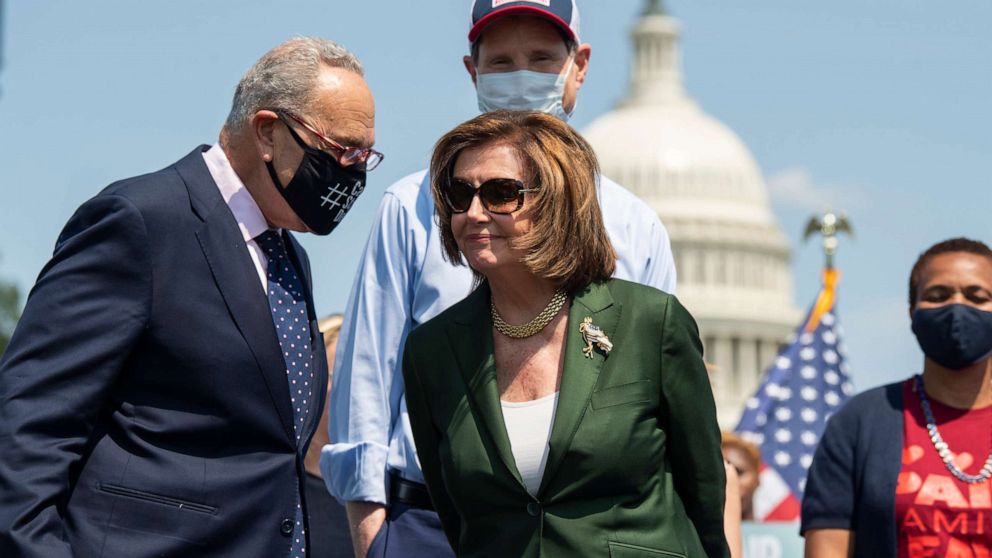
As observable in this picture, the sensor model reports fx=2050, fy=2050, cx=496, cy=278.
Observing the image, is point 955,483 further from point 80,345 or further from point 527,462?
point 80,345

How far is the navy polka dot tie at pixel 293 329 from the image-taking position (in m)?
5.75

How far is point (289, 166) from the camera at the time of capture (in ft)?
19.0

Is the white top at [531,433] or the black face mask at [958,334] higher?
the black face mask at [958,334]

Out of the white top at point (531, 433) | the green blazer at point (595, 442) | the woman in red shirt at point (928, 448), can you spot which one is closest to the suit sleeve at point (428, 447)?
the green blazer at point (595, 442)

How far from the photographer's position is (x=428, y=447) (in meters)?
5.53

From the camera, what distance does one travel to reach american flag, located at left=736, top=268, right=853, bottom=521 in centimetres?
2373

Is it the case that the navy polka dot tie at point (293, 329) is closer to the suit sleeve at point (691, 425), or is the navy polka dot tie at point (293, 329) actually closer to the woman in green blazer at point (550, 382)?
the woman in green blazer at point (550, 382)

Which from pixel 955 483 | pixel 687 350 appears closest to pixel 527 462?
pixel 687 350

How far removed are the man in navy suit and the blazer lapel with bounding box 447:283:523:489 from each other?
0.52 m

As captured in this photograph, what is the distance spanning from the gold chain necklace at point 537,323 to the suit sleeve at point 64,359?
0.95 meters

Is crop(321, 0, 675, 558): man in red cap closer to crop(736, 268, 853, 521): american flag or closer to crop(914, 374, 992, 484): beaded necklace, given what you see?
crop(914, 374, 992, 484): beaded necklace

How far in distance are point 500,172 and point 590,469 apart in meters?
0.83

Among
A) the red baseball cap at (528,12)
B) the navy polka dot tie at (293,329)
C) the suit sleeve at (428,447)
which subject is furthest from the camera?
the red baseball cap at (528,12)

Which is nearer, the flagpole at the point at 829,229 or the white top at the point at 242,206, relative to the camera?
the white top at the point at 242,206
